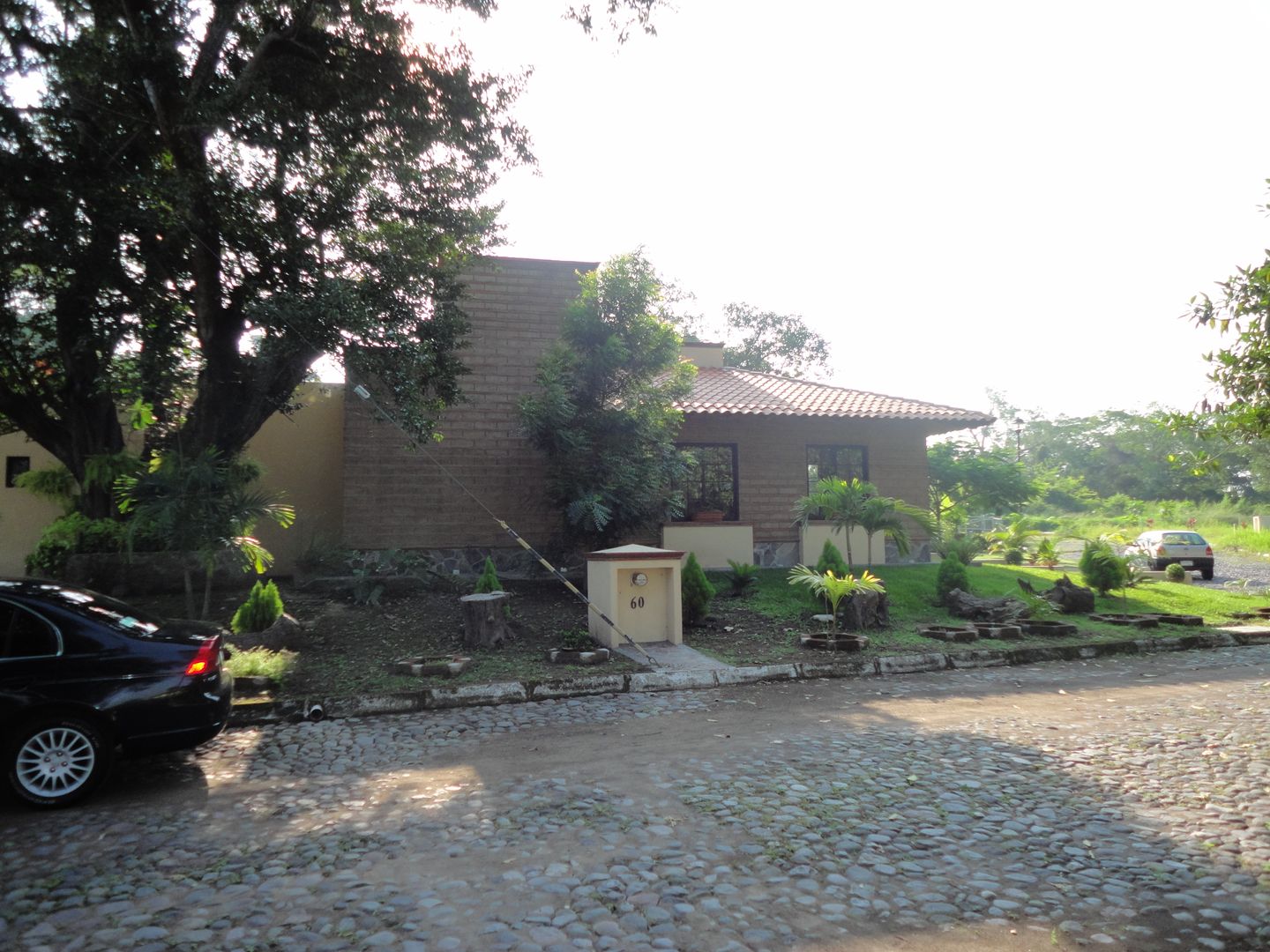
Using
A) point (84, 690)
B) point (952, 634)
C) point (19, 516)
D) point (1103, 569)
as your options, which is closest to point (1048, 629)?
point (952, 634)

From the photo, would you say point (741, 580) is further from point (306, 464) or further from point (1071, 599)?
point (306, 464)

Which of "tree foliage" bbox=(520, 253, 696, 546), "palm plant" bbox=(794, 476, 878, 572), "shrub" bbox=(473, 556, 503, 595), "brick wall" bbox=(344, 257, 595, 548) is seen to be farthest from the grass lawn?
"brick wall" bbox=(344, 257, 595, 548)

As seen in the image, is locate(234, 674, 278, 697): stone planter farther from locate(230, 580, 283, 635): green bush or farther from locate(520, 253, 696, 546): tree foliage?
locate(520, 253, 696, 546): tree foliage

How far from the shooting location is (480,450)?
15.6m

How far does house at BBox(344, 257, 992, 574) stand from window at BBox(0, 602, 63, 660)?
7991mm

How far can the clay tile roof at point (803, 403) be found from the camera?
1692 centimetres

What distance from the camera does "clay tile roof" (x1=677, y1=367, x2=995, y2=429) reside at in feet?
55.5

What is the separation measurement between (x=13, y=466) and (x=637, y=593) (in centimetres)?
1291

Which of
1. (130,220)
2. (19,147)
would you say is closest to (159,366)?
(130,220)

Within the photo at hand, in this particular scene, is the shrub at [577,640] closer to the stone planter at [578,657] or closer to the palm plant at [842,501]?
the stone planter at [578,657]

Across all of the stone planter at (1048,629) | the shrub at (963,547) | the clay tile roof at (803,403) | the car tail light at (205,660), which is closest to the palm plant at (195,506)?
the car tail light at (205,660)

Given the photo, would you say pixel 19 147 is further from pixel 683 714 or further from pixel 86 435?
pixel 683 714

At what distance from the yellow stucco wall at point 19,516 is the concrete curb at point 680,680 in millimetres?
10986

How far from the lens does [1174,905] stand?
3.55 m
